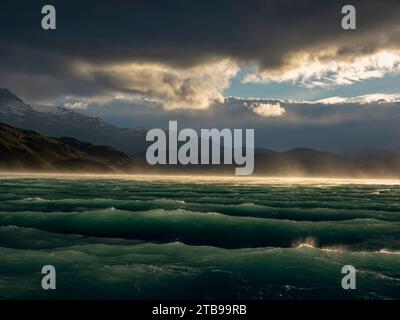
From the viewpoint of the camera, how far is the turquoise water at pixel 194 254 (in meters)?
28.0

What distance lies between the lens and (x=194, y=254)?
120ft

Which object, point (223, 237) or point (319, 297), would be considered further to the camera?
point (223, 237)

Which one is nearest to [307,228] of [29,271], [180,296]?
[180,296]

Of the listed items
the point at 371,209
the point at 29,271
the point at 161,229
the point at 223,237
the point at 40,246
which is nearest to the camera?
the point at 29,271

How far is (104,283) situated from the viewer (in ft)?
94.3

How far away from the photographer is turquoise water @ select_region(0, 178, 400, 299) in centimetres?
2795

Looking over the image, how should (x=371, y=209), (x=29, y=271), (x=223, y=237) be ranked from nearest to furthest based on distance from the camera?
(x=29, y=271), (x=223, y=237), (x=371, y=209)

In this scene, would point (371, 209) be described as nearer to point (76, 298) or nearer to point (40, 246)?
point (40, 246)

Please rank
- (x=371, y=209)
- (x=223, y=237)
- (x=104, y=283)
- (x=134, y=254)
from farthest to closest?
(x=371, y=209), (x=223, y=237), (x=134, y=254), (x=104, y=283)

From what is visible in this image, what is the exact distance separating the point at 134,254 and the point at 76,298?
33.1 feet

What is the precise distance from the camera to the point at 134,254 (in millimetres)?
36500

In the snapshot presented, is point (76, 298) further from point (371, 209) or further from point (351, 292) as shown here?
point (371, 209)

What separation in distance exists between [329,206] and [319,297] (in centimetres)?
5168

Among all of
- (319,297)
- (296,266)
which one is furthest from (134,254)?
(319,297)
